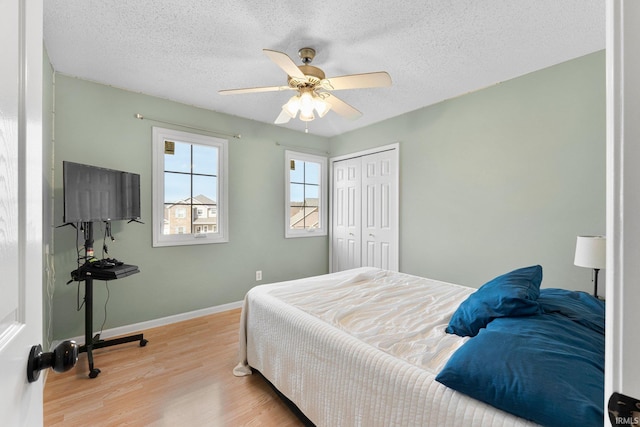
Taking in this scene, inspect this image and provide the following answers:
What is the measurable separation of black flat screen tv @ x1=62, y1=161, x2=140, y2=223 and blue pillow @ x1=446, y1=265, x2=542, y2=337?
2788 mm

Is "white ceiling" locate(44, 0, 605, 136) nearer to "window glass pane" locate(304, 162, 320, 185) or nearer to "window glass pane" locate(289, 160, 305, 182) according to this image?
"window glass pane" locate(289, 160, 305, 182)

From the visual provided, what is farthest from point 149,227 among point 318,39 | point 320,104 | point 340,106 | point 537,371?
point 537,371

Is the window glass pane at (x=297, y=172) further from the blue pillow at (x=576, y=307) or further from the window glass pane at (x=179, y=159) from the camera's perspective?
the blue pillow at (x=576, y=307)

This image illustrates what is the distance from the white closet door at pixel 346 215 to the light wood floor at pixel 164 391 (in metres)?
2.25

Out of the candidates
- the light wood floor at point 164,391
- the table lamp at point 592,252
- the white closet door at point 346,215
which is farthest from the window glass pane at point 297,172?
the table lamp at point 592,252

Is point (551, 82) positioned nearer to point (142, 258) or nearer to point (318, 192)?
point (318, 192)

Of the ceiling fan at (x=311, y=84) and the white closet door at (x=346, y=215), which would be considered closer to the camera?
the ceiling fan at (x=311, y=84)

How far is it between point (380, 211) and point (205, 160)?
2.43m

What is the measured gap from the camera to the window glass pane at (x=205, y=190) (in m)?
3.44

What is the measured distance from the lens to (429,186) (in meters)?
3.40

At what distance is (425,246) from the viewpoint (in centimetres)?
343

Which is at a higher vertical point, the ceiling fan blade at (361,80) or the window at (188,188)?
the ceiling fan blade at (361,80)

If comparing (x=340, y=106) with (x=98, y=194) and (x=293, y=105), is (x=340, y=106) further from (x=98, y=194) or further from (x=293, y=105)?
(x=98, y=194)

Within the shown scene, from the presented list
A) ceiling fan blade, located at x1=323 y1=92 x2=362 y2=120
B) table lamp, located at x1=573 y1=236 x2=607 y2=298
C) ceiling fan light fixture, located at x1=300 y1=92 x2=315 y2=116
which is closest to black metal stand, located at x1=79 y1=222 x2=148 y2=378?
ceiling fan light fixture, located at x1=300 y1=92 x2=315 y2=116
